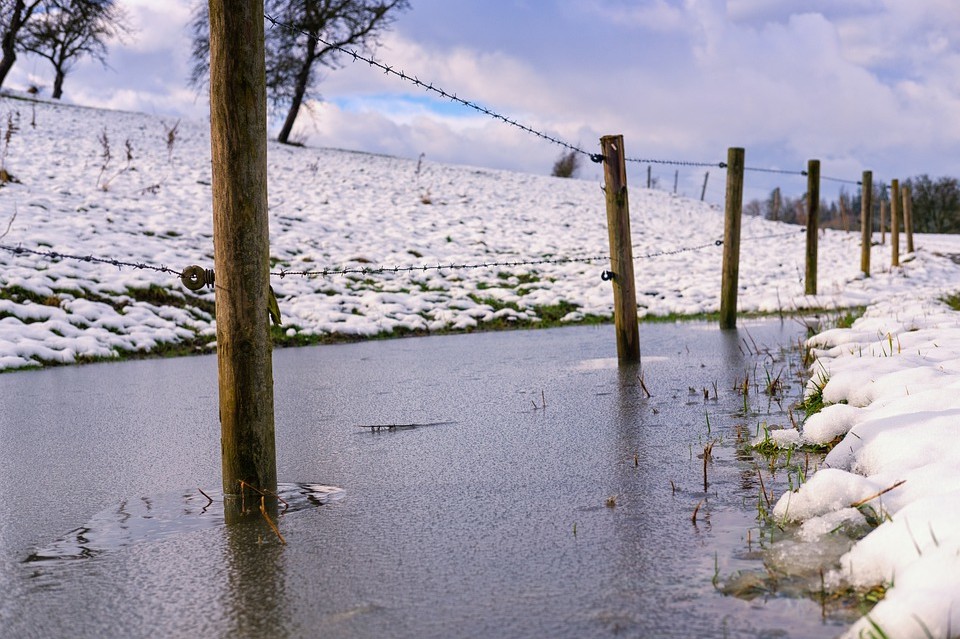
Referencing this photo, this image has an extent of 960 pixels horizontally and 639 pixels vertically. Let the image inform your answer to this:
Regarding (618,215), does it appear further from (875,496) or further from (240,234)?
(875,496)

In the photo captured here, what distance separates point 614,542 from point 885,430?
140 centimetres

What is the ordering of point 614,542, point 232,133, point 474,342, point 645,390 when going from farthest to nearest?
1. point 474,342
2. point 645,390
3. point 232,133
4. point 614,542

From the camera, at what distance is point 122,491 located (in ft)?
12.3

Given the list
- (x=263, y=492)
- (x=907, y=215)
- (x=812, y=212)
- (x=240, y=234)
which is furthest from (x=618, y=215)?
(x=907, y=215)

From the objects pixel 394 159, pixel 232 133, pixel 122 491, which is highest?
pixel 394 159

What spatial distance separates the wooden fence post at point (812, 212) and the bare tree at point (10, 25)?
3084 cm

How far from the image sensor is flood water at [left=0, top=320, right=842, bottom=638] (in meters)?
2.21

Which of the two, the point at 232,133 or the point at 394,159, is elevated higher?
the point at 394,159

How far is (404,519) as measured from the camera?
3.09 meters

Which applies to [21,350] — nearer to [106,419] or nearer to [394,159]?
[106,419]

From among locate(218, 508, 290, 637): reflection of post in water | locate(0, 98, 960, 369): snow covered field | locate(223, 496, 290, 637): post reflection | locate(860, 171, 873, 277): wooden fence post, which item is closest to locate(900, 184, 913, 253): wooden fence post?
locate(0, 98, 960, 369): snow covered field

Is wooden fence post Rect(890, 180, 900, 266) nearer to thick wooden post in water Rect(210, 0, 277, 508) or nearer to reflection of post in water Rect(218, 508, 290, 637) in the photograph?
thick wooden post in water Rect(210, 0, 277, 508)

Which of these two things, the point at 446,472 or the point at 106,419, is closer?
the point at 446,472

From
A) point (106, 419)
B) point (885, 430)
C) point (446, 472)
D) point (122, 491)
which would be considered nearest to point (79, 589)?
point (122, 491)
